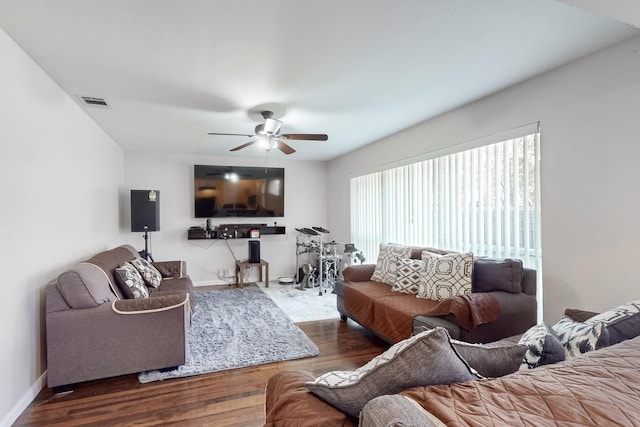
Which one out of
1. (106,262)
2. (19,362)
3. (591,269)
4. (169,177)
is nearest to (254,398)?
(19,362)

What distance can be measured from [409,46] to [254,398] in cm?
262

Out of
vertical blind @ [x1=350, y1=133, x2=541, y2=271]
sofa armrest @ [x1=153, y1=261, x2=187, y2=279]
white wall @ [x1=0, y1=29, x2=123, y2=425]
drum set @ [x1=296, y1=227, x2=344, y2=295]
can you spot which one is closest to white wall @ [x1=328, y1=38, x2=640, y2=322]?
vertical blind @ [x1=350, y1=133, x2=541, y2=271]

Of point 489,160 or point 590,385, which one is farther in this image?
point 489,160

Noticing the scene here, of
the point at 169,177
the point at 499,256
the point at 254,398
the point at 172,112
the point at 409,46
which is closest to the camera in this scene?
the point at 409,46

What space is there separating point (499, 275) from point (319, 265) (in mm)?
3512

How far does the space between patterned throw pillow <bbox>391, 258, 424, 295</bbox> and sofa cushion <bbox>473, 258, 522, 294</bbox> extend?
22.0 inches

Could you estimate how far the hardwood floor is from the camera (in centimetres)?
201

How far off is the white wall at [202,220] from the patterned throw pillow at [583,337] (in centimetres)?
477

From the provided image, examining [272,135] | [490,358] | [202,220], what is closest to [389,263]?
[272,135]

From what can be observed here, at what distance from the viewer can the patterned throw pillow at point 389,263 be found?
3.63 metres

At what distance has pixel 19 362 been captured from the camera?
209 cm

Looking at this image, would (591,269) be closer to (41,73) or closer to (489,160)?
(489,160)

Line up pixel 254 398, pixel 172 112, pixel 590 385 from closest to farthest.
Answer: pixel 590 385 → pixel 254 398 → pixel 172 112

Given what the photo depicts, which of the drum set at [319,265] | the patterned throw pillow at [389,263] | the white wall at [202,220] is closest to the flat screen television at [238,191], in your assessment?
the white wall at [202,220]
